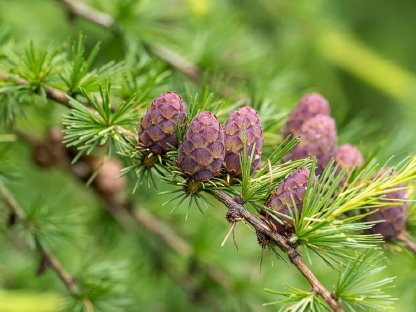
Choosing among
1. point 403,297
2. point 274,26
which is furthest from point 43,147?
point 274,26

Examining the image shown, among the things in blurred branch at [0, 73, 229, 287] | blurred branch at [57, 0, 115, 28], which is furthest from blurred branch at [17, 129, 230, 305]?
blurred branch at [57, 0, 115, 28]

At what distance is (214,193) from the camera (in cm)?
83

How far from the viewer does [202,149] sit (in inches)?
31.9

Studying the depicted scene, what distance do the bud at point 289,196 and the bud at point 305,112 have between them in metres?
0.21

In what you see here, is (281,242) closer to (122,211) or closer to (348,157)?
(348,157)

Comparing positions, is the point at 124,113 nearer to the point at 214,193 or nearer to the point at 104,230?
the point at 214,193

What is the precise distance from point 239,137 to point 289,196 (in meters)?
0.09

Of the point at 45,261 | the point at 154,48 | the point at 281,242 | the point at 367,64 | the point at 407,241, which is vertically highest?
the point at 367,64

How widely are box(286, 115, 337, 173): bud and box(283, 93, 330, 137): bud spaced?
4cm

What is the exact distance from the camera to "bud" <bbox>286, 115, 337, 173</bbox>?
0.97 metres

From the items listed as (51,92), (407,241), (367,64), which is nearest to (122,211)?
(51,92)

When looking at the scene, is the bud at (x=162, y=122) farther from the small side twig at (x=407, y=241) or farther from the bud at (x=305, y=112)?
the small side twig at (x=407, y=241)

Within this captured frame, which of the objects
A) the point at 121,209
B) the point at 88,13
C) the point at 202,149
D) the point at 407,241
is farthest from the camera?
the point at 121,209

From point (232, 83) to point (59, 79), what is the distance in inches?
24.4
